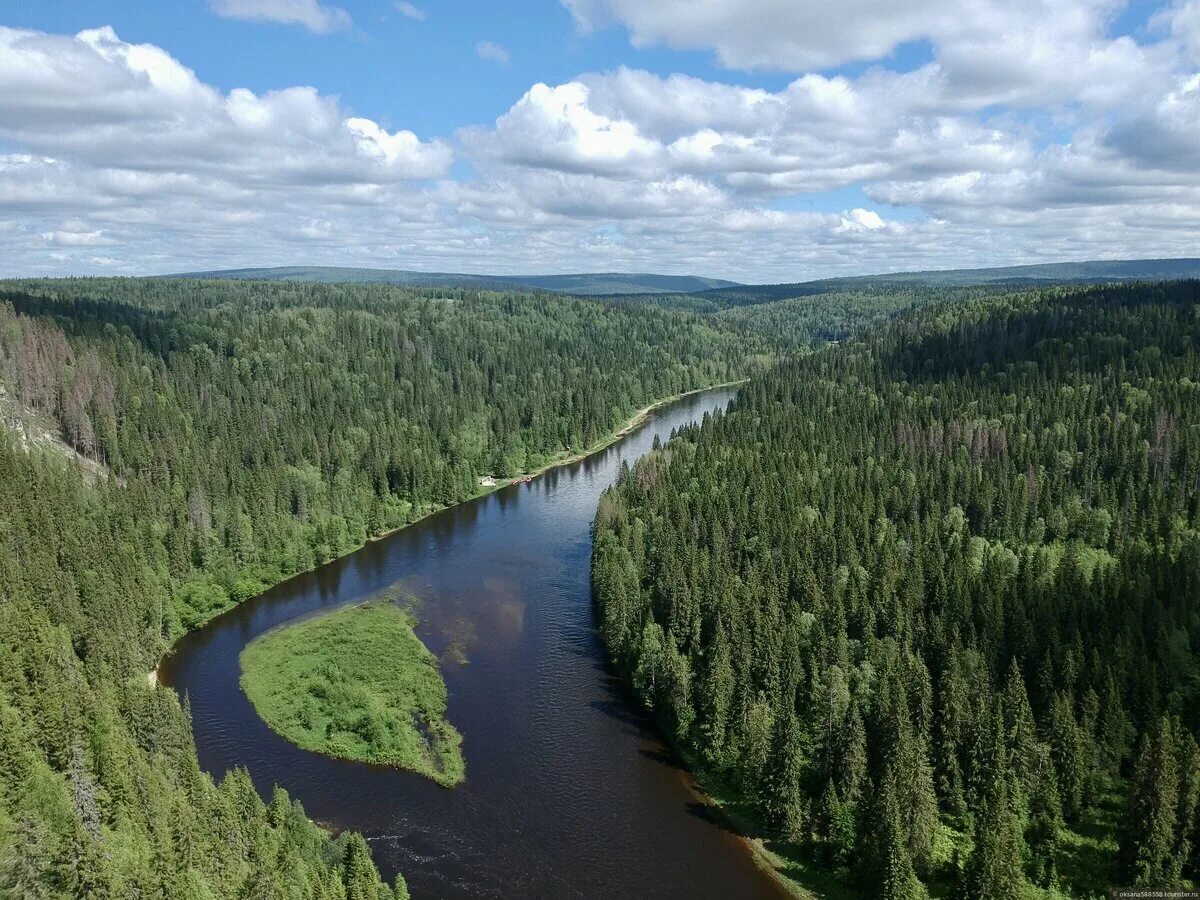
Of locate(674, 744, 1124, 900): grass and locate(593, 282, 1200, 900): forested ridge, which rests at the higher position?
locate(593, 282, 1200, 900): forested ridge

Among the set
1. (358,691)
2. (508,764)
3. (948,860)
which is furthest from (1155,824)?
(358,691)

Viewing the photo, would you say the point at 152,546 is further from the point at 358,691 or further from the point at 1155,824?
the point at 1155,824

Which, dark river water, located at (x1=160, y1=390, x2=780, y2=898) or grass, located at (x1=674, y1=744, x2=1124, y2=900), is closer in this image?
grass, located at (x1=674, y1=744, x2=1124, y2=900)

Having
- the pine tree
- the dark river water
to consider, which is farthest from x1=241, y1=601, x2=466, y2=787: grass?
the pine tree

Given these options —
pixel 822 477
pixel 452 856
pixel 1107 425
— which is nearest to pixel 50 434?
pixel 452 856

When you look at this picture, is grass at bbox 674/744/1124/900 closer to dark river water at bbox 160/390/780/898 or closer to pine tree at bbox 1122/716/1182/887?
dark river water at bbox 160/390/780/898

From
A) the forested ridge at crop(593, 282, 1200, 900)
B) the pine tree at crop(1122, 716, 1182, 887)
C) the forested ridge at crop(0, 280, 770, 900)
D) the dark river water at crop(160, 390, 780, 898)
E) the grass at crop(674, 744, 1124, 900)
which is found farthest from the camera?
the dark river water at crop(160, 390, 780, 898)

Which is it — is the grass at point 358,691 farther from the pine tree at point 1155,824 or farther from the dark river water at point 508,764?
the pine tree at point 1155,824
